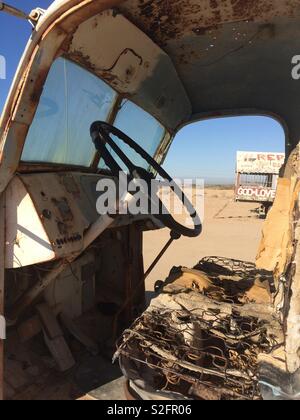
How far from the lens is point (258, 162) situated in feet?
57.4

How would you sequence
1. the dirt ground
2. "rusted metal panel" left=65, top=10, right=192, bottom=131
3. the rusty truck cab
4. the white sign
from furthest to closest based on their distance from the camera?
the white sign < the dirt ground < "rusted metal panel" left=65, top=10, right=192, bottom=131 < the rusty truck cab

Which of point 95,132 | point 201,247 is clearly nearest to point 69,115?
point 95,132

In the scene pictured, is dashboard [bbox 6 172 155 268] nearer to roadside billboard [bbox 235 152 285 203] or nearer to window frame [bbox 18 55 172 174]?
window frame [bbox 18 55 172 174]

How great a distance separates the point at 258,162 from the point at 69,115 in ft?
52.0

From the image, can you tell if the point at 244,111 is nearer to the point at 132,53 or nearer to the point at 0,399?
the point at 132,53

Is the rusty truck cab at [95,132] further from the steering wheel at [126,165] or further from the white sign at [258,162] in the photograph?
the white sign at [258,162]

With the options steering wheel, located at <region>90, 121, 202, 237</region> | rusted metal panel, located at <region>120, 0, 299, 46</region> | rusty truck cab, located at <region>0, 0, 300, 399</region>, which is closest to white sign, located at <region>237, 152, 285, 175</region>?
rusty truck cab, located at <region>0, 0, 300, 399</region>

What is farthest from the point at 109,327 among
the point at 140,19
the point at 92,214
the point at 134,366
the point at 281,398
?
the point at 140,19

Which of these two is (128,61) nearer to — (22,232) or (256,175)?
(22,232)

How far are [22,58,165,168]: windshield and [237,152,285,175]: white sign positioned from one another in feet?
48.8

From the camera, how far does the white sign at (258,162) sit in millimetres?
17203

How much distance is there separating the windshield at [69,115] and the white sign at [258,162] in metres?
14.9

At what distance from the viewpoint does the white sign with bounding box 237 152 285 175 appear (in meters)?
17.2

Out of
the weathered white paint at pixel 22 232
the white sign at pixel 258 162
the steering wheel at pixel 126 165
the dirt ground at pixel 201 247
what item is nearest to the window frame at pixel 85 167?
the weathered white paint at pixel 22 232
